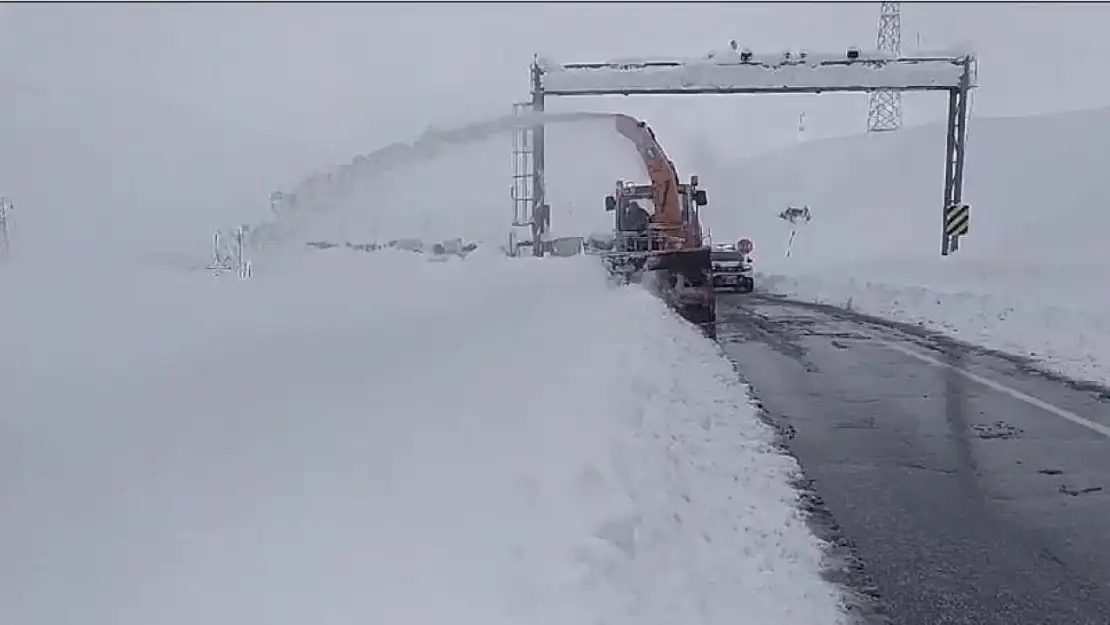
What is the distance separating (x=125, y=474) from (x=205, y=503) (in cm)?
53

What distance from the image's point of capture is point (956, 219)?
105 feet

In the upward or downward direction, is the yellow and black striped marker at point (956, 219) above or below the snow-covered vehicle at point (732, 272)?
above

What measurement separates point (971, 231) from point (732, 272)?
1126 inches

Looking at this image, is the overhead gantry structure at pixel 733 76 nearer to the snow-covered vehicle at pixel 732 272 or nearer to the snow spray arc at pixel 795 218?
the snow-covered vehicle at pixel 732 272

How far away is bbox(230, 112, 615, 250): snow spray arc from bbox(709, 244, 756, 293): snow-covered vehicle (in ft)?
51.7

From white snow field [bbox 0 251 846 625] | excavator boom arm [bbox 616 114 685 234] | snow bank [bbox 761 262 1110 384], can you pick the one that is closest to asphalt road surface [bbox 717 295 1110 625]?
white snow field [bbox 0 251 846 625]

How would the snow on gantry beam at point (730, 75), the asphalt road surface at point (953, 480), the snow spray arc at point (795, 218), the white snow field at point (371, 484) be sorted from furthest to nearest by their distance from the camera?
1. the snow spray arc at point (795, 218)
2. the snow on gantry beam at point (730, 75)
3. the asphalt road surface at point (953, 480)
4. the white snow field at point (371, 484)

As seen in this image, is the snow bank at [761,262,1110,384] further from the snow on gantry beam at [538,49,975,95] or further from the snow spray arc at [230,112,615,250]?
the snow spray arc at [230,112,615,250]

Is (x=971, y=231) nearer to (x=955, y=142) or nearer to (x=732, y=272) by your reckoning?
(x=955, y=142)

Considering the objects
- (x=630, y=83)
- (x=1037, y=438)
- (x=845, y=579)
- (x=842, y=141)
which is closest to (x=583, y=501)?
(x=845, y=579)

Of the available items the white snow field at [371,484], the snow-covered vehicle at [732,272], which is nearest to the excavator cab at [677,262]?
the white snow field at [371,484]

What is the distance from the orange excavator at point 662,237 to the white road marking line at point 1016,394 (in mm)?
2999

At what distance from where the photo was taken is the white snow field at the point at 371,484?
153 inches

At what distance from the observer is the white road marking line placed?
28.8 feet
